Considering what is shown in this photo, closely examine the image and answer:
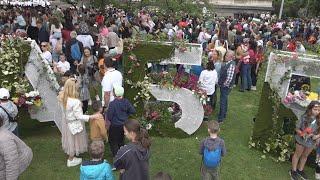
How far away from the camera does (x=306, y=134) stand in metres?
7.06

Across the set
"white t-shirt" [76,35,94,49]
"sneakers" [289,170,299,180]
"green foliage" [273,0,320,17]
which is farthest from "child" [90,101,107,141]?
"green foliage" [273,0,320,17]

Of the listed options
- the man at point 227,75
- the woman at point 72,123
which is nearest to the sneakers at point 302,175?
the man at point 227,75

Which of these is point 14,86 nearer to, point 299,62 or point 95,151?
point 95,151

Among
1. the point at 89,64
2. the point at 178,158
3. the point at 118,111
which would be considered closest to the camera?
the point at 118,111

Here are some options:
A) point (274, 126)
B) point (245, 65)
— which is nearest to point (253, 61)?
point (245, 65)

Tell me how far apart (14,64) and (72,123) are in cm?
196

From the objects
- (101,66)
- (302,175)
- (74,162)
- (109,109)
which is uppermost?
(101,66)

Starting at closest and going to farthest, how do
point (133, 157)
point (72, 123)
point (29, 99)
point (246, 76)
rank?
point (133, 157), point (72, 123), point (29, 99), point (246, 76)

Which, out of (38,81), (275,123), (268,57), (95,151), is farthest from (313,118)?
(38,81)

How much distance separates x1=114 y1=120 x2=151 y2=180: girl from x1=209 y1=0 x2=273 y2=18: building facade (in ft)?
149

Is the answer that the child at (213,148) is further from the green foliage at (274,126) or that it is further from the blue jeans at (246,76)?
the blue jeans at (246,76)

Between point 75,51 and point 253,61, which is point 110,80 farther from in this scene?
point 253,61

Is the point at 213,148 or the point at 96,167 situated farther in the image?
the point at 213,148

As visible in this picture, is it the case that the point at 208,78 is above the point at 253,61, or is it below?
above
